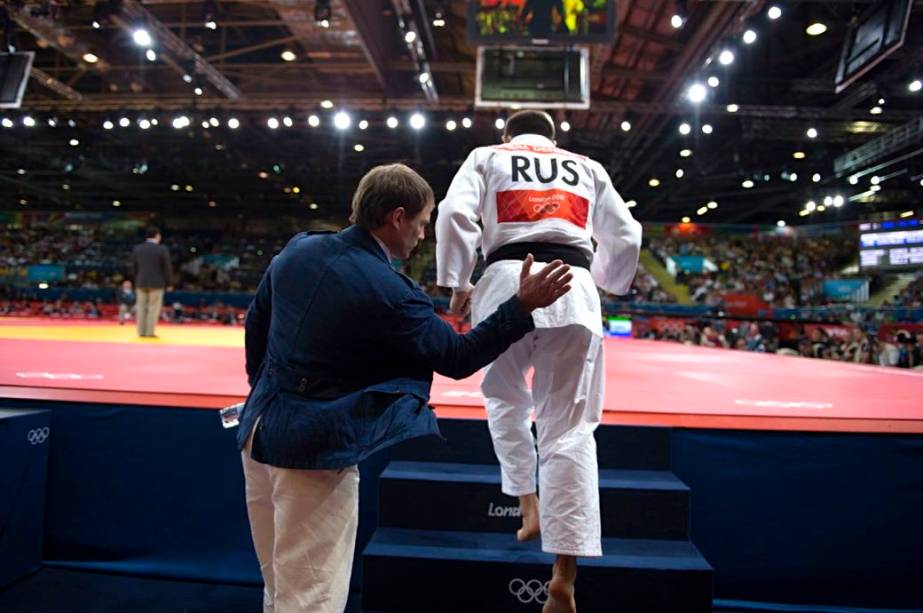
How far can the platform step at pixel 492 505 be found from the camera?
181cm

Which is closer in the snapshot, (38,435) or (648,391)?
(38,435)

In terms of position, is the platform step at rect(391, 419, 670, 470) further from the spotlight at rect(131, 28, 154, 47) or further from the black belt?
the spotlight at rect(131, 28, 154, 47)

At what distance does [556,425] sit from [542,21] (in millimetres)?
3784

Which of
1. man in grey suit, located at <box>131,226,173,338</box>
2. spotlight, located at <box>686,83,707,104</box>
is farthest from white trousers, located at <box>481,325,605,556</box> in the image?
spotlight, located at <box>686,83,707,104</box>

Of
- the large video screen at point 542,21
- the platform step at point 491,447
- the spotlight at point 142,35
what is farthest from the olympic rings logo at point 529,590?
the spotlight at point 142,35

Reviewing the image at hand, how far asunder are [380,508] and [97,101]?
11.3m

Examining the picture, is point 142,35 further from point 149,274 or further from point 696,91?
point 696,91

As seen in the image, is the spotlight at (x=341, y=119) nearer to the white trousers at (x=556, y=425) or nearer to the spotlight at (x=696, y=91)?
the spotlight at (x=696, y=91)

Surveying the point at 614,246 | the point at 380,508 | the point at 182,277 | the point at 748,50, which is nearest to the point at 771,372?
the point at 614,246

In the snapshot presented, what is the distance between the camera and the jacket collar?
1.12 meters

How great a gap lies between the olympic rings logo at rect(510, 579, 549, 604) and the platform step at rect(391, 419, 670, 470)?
488mm

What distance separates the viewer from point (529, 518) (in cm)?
165

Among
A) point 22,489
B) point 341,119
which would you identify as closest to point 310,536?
point 22,489

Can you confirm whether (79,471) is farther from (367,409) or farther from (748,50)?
(748,50)
